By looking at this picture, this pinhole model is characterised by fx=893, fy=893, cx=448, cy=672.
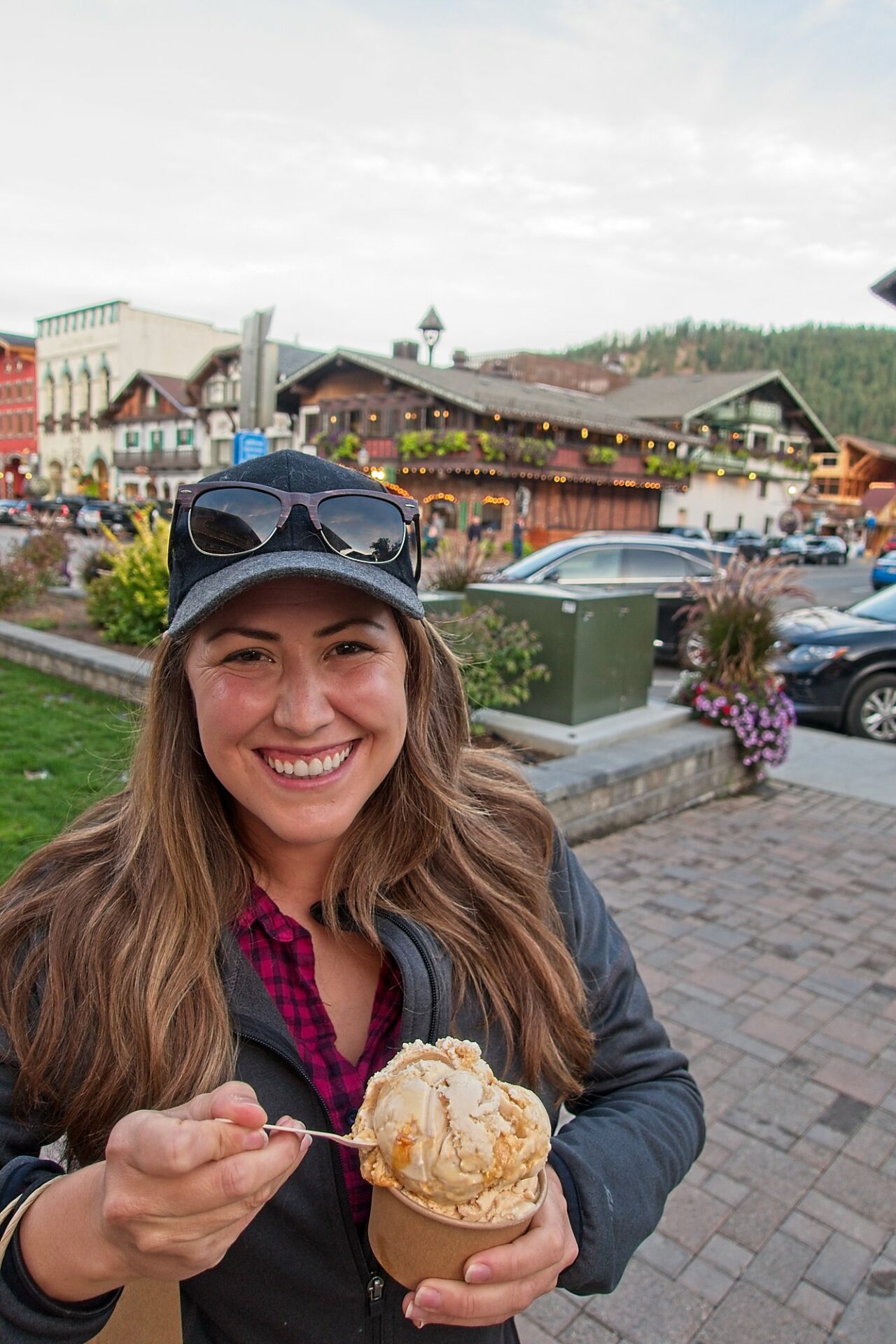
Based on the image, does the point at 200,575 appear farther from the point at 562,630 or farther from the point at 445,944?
the point at 562,630

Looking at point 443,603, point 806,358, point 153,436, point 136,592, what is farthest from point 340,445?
point 806,358

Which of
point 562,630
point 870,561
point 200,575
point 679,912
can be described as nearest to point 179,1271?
point 200,575

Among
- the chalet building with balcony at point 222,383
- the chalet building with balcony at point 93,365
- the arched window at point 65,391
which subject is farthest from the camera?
the arched window at point 65,391

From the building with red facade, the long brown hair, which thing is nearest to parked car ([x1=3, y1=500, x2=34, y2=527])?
the building with red facade

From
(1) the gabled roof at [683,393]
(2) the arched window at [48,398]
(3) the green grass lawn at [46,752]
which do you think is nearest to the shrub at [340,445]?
(1) the gabled roof at [683,393]

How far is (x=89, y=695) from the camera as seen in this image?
306 inches

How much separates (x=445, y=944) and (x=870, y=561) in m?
49.1

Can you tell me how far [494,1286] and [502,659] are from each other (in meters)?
5.50

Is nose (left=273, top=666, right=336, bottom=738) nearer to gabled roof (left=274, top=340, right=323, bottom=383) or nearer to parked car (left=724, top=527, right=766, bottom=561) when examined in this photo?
parked car (left=724, top=527, right=766, bottom=561)

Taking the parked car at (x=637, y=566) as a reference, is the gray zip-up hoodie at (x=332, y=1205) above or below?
below

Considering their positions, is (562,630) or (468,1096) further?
(562,630)

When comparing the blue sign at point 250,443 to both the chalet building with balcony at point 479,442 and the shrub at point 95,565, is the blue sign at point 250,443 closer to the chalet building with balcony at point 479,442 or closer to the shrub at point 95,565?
the shrub at point 95,565

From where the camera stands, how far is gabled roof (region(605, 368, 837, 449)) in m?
44.9

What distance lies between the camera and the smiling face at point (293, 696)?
130cm
